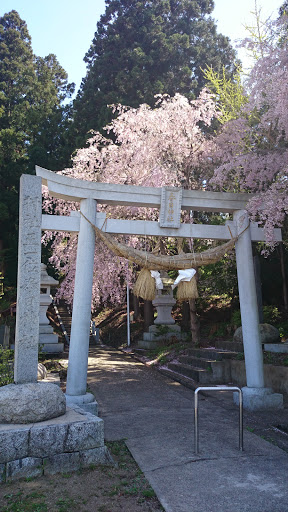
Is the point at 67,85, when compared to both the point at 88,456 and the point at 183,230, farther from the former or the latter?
the point at 88,456

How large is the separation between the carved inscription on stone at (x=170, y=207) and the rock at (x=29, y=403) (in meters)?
3.31

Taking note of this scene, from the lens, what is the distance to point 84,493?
3418 millimetres

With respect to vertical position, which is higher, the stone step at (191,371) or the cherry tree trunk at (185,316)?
the cherry tree trunk at (185,316)

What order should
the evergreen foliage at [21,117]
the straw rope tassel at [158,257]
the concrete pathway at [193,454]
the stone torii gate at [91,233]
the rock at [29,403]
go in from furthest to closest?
the evergreen foliage at [21,117]
the straw rope tassel at [158,257]
the stone torii gate at [91,233]
the rock at [29,403]
the concrete pathway at [193,454]

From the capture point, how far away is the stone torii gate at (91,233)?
5.06 meters

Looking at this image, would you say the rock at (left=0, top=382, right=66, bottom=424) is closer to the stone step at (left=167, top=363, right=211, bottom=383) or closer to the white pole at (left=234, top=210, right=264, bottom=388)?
the white pole at (left=234, top=210, right=264, bottom=388)

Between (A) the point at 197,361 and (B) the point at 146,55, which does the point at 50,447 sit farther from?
(B) the point at 146,55

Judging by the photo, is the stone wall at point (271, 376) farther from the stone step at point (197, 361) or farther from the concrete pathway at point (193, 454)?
the concrete pathway at point (193, 454)

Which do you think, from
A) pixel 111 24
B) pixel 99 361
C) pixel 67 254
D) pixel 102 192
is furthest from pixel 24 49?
pixel 102 192

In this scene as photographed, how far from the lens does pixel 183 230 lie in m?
6.77

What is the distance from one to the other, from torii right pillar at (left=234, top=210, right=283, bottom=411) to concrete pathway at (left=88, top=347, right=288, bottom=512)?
511 millimetres

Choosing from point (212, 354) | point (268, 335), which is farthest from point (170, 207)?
point (268, 335)

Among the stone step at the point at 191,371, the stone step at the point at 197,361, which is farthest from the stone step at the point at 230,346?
the stone step at the point at 191,371

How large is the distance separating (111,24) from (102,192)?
21204 mm
